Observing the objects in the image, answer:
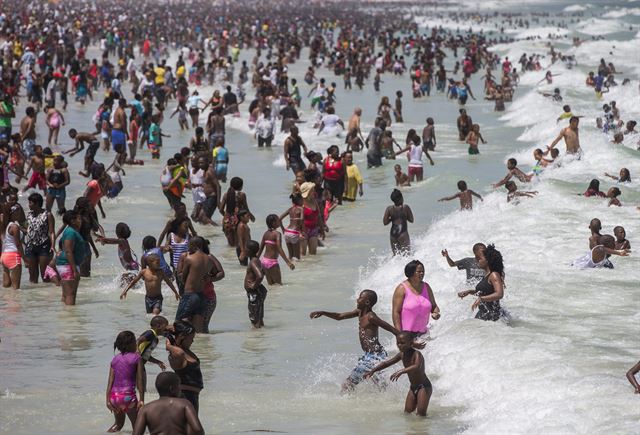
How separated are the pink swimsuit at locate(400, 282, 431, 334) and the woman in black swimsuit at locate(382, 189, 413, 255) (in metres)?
5.53

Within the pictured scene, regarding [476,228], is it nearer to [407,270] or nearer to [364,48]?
[407,270]

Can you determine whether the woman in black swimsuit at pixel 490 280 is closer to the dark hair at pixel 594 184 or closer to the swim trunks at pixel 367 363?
the swim trunks at pixel 367 363

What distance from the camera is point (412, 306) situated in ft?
35.7

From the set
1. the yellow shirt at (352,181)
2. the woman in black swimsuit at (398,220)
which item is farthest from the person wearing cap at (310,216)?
the yellow shirt at (352,181)

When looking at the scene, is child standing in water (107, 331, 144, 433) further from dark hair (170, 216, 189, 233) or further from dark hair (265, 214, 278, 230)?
dark hair (265, 214, 278, 230)

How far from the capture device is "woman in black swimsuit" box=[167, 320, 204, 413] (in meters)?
9.20

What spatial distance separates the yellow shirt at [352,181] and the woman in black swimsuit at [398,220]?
15.2ft

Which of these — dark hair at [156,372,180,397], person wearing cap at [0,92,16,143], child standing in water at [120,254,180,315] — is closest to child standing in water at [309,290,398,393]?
child standing in water at [120,254,180,315]

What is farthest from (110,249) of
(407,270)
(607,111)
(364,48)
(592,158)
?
(364,48)

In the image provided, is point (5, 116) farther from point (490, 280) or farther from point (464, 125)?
point (490, 280)

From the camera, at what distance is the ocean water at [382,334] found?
33.9ft

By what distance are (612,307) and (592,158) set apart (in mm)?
13768

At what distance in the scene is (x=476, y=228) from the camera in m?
19.6

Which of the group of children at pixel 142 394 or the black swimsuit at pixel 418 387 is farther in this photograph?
the black swimsuit at pixel 418 387
